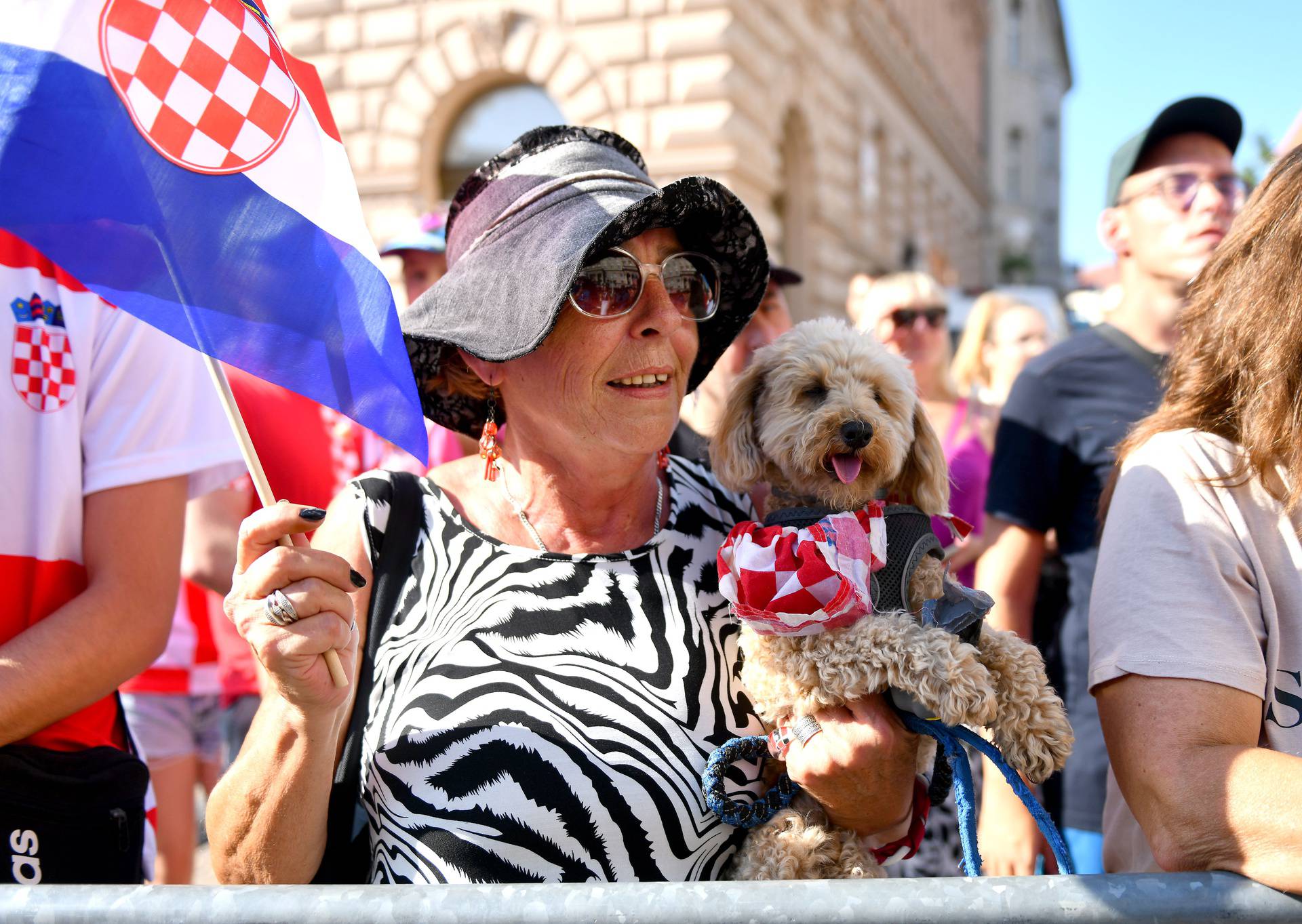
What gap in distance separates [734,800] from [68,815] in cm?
110

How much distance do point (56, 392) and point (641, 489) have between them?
1014mm

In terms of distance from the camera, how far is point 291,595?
55.9 inches

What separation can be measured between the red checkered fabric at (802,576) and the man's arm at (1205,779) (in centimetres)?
41

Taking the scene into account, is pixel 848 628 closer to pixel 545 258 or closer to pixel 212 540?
pixel 545 258

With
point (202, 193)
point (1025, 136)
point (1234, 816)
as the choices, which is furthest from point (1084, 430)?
point (1025, 136)

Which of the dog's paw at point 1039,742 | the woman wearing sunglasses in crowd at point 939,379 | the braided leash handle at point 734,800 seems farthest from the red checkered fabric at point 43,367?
the woman wearing sunglasses in crowd at point 939,379

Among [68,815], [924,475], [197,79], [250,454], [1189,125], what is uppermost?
[1189,125]

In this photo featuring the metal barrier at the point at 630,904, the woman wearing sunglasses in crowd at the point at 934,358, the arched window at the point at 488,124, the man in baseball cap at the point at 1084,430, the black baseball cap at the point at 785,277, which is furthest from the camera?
the arched window at the point at 488,124

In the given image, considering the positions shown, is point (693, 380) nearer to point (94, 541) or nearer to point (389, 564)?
point (389, 564)

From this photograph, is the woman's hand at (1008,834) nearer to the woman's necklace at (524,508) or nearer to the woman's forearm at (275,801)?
the woman's necklace at (524,508)

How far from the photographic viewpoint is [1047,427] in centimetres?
286

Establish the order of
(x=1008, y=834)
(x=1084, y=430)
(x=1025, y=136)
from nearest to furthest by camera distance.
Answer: (x=1008, y=834) → (x=1084, y=430) → (x=1025, y=136)

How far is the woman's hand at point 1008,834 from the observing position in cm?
257

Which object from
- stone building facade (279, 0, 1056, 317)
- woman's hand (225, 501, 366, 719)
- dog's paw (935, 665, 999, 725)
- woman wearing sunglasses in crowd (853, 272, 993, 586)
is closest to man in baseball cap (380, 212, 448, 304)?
woman wearing sunglasses in crowd (853, 272, 993, 586)
